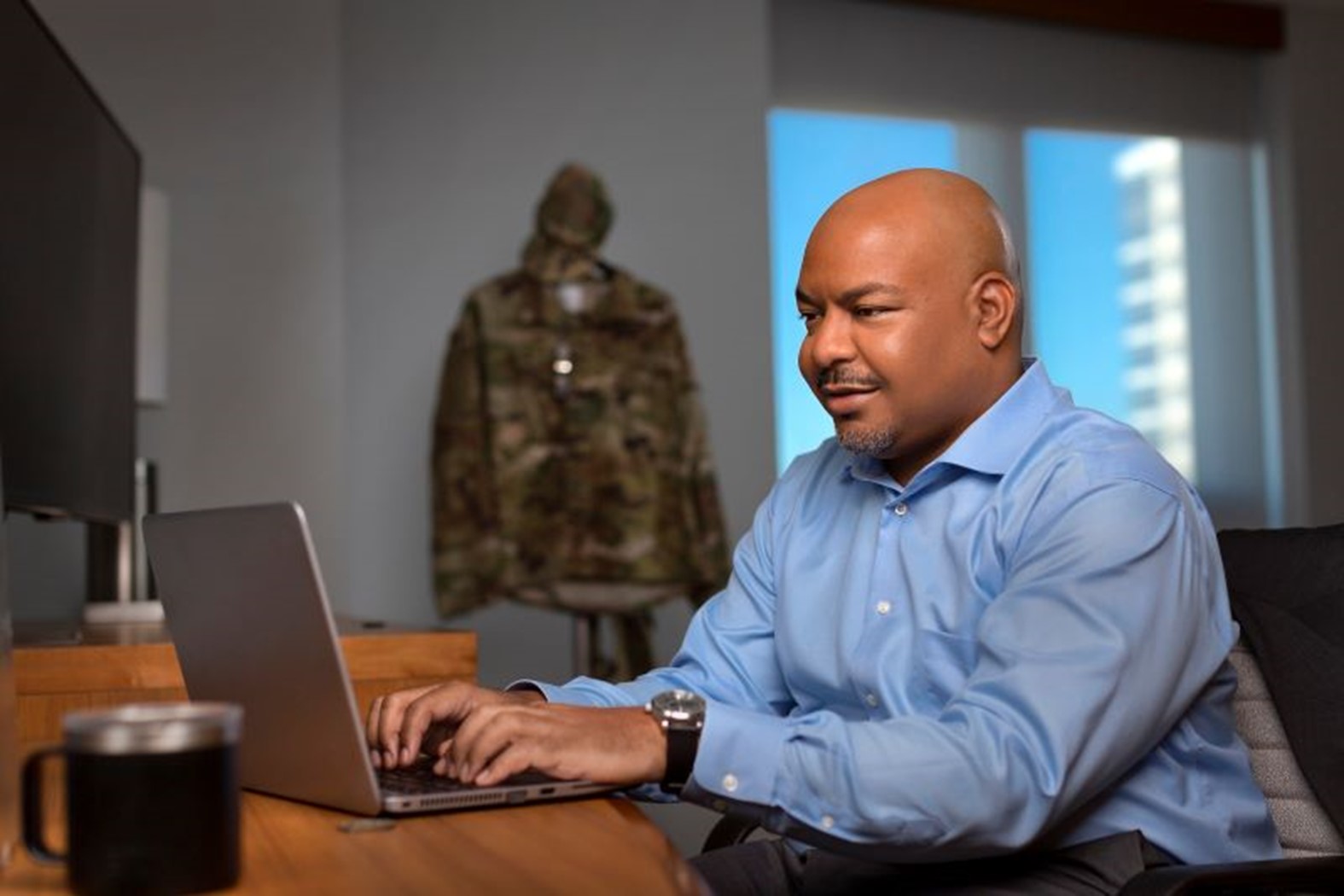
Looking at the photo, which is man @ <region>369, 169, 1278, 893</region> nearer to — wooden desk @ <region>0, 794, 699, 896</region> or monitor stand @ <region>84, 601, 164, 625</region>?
wooden desk @ <region>0, 794, 699, 896</region>

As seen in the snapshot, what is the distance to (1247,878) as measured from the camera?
1258 mm

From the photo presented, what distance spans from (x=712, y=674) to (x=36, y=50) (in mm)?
1233

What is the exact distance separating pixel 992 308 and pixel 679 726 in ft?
1.98

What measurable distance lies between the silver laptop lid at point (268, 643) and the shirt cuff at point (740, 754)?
280mm

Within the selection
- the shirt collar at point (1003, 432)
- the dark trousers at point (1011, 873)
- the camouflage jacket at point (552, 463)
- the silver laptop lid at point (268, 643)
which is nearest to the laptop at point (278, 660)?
the silver laptop lid at point (268, 643)

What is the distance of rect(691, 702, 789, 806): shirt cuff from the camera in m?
1.22

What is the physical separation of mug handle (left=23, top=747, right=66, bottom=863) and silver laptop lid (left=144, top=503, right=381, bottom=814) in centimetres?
20

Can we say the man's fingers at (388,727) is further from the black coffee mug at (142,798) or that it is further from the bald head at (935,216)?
the bald head at (935,216)

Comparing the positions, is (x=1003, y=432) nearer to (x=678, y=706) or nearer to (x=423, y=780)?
(x=678, y=706)

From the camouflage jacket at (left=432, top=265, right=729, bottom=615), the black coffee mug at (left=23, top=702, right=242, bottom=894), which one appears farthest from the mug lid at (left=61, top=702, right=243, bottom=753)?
the camouflage jacket at (left=432, top=265, right=729, bottom=615)

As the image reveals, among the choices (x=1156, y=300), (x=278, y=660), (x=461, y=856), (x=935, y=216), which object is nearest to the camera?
(x=461, y=856)

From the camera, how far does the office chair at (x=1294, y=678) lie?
144 centimetres

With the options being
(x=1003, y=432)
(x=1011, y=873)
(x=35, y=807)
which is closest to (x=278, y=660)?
(x=35, y=807)

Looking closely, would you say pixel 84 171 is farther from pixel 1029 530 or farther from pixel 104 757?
pixel 104 757
